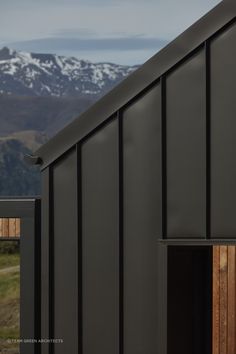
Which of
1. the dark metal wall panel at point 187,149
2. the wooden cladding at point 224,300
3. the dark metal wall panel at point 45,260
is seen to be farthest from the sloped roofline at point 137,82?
the wooden cladding at point 224,300

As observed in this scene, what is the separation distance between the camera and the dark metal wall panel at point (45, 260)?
11.8 metres

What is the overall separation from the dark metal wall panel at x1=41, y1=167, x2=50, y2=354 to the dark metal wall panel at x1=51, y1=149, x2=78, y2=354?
0.11m

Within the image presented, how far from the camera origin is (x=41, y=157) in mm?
11867

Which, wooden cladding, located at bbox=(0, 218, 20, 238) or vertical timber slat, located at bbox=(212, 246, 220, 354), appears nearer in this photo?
vertical timber slat, located at bbox=(212, 246, 220, 354)

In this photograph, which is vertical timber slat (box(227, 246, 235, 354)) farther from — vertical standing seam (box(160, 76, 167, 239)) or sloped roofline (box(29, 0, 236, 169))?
sloped roofline (box(29, 0, 236, 169))

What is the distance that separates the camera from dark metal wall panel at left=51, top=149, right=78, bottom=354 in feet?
38.3

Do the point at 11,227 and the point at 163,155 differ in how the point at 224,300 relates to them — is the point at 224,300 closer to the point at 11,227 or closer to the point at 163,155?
the point at 163,155

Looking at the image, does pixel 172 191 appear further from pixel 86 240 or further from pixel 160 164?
pixel 86 240

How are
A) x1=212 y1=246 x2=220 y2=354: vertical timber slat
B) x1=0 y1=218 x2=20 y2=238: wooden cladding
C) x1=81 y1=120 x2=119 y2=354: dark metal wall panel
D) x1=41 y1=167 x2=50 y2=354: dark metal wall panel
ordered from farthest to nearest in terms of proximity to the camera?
1. x1=0 y1=218 x2=20 y2=238: wooden cladding
2. x1=41 y1=167 x2=50 y2=354: dark metal wall panel
3. x1=81 y1=120 x2=119 y2=354: dark metal wall panel
4. x1=212 y1=246 x2=220 y2=354: vertical timber slat

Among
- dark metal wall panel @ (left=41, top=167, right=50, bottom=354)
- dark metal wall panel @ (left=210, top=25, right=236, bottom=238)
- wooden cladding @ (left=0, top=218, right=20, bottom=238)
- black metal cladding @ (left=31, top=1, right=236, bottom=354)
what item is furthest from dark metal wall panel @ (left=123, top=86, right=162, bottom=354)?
wooden cladding @ (left=0, top=218, right=20, bottom=238)

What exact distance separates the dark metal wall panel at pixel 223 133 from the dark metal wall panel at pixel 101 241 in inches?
58.3

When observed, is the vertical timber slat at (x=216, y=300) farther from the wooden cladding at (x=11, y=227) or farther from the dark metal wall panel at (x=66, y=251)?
the wooden cladding at (x=11, y=227)

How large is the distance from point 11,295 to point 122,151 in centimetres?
3682

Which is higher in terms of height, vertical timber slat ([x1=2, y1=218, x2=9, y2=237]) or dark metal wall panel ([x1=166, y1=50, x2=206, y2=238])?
dark metal wall panel ([x1=166, y1=50, x2=206, y2=238])
